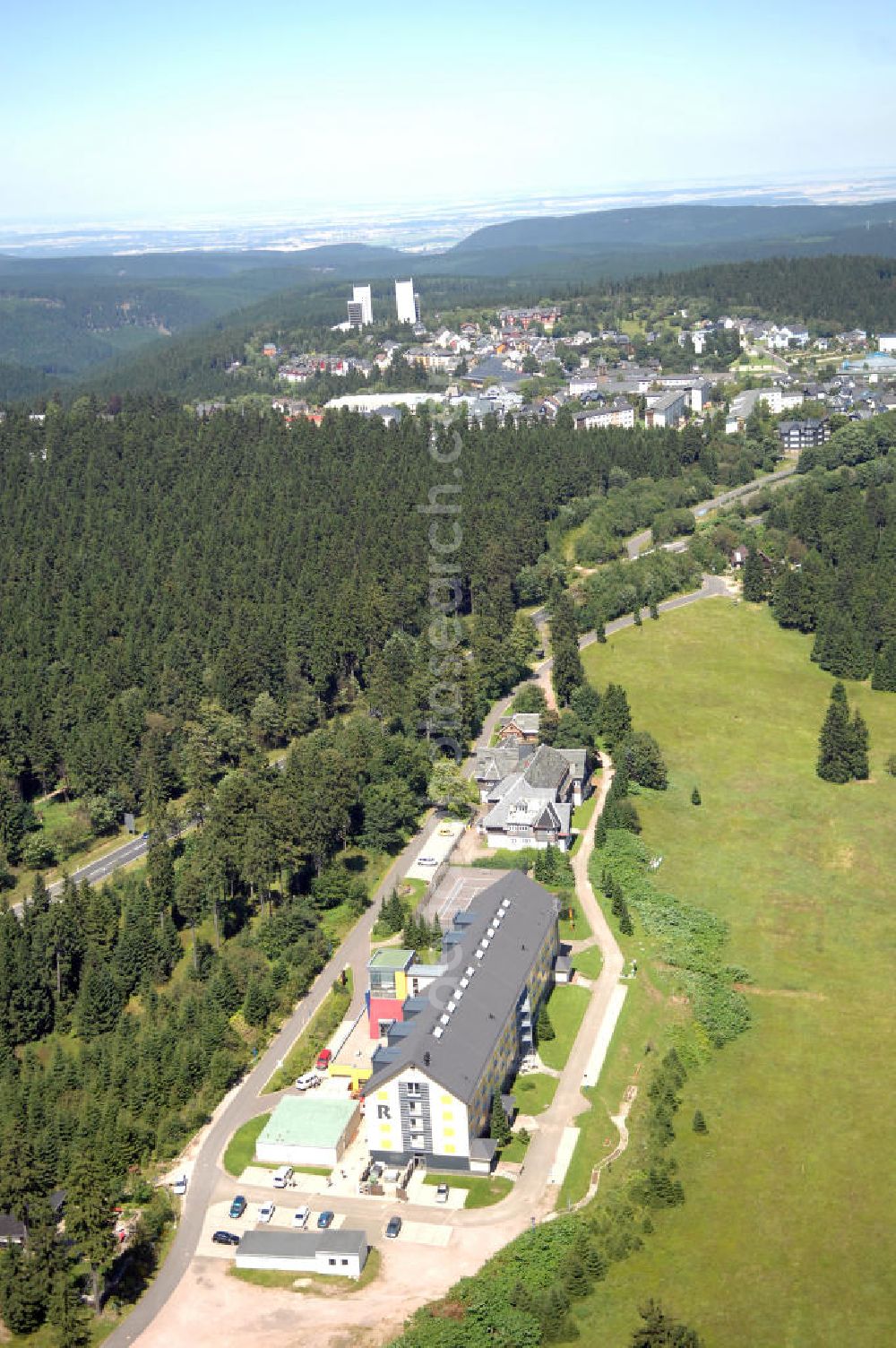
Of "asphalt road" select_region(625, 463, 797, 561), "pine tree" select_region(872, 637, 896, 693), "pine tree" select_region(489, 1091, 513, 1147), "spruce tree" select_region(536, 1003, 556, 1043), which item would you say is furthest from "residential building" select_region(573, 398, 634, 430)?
"pine tree" select_region(489, 1091, 513, 1147)

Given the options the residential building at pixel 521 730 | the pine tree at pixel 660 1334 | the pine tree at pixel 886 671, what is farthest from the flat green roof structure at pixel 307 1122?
the pine tree at pixel 886 671

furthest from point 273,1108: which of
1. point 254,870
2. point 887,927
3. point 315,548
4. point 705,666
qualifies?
point 315,548

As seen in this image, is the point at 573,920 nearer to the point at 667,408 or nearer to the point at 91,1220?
the point at 91,1220

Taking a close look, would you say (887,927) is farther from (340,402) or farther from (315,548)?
(340,402)

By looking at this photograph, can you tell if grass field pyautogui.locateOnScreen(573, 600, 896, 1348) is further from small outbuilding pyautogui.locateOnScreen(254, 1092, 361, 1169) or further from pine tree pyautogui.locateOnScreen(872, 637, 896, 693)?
small outbuilding pyautogui.locateOnScreen(254, 1092, 361, 1169)

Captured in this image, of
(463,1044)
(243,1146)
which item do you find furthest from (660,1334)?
(243,1146)
